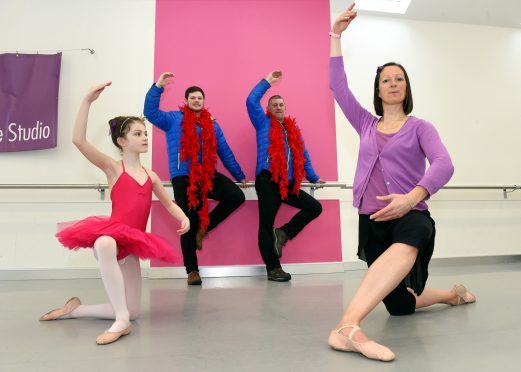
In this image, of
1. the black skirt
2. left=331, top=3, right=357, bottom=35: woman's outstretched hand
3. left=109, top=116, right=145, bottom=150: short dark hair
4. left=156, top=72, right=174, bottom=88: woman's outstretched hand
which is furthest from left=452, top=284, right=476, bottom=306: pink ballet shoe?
left=156, top=72, right=174, bottom=88: woman's outstretched hand

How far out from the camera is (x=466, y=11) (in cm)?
450

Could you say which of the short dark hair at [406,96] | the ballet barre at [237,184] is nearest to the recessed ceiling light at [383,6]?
the ballet barre at [237,184]

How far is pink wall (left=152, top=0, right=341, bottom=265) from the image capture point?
3.79 m

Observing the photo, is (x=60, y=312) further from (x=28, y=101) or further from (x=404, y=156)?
(x=28, y=101)

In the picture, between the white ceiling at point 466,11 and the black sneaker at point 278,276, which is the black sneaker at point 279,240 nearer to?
the black sneaker at point 278,276

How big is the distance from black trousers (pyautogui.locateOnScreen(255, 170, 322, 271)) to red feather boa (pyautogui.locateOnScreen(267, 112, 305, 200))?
0.06m

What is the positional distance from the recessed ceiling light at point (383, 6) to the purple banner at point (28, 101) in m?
3.03

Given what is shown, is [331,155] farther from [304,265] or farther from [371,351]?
[371,351]

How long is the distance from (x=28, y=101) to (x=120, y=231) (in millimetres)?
2421

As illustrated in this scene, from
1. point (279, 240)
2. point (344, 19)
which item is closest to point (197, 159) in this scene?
point (279, 240)

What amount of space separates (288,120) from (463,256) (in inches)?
92.3

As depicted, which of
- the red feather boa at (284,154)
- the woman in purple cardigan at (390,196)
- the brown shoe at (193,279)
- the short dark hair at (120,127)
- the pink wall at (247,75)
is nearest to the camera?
the woman in purple cardigan at (390,196)

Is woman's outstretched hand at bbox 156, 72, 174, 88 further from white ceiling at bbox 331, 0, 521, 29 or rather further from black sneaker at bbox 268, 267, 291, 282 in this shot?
white ceiling at bbox 331, 0, 521, 29

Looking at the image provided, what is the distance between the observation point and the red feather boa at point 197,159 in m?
3.25
